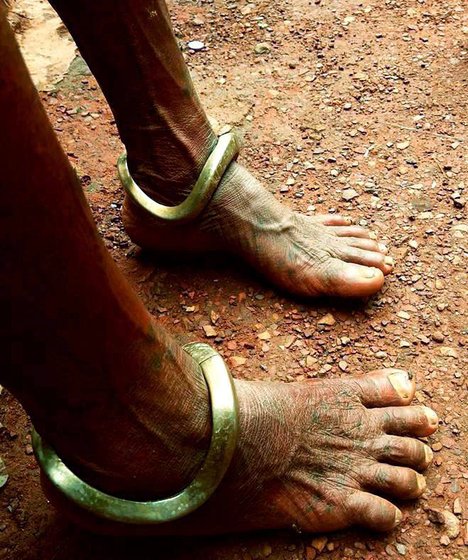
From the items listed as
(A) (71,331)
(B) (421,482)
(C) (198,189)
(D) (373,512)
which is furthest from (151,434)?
(C) (198,189)

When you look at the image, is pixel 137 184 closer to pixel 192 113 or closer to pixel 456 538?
pixel 192 113

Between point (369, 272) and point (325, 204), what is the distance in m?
0.36

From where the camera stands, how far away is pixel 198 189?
4.86ft

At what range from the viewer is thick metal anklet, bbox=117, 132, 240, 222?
148 cm

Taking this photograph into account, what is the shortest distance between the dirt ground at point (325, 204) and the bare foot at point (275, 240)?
0.08 metres

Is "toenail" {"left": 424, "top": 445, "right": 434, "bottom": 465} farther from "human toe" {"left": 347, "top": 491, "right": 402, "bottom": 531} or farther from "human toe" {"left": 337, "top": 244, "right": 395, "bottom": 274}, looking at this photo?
"human toe" {"left": 337, "top": 244, "right": 395, "bottom": 274}

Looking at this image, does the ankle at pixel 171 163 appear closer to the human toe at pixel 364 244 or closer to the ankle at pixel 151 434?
the human toe at pixel 364 244

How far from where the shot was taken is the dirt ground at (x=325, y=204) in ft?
3.93

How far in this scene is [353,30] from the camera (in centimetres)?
231

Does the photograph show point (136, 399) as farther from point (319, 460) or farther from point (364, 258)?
point (364, 258)

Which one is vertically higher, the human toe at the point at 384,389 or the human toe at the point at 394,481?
the human toe at the point at 384,389

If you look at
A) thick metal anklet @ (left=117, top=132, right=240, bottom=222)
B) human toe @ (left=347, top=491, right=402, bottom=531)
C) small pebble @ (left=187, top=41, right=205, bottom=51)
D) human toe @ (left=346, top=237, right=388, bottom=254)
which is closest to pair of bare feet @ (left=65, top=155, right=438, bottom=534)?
human toe @ (left=347, top=491, right=402, bottom=531)

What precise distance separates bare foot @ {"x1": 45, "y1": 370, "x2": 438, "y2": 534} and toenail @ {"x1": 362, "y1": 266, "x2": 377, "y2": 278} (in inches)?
11.6

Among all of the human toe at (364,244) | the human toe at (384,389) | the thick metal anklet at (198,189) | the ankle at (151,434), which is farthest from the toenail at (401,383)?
the thick metal anklet at (198,189)
